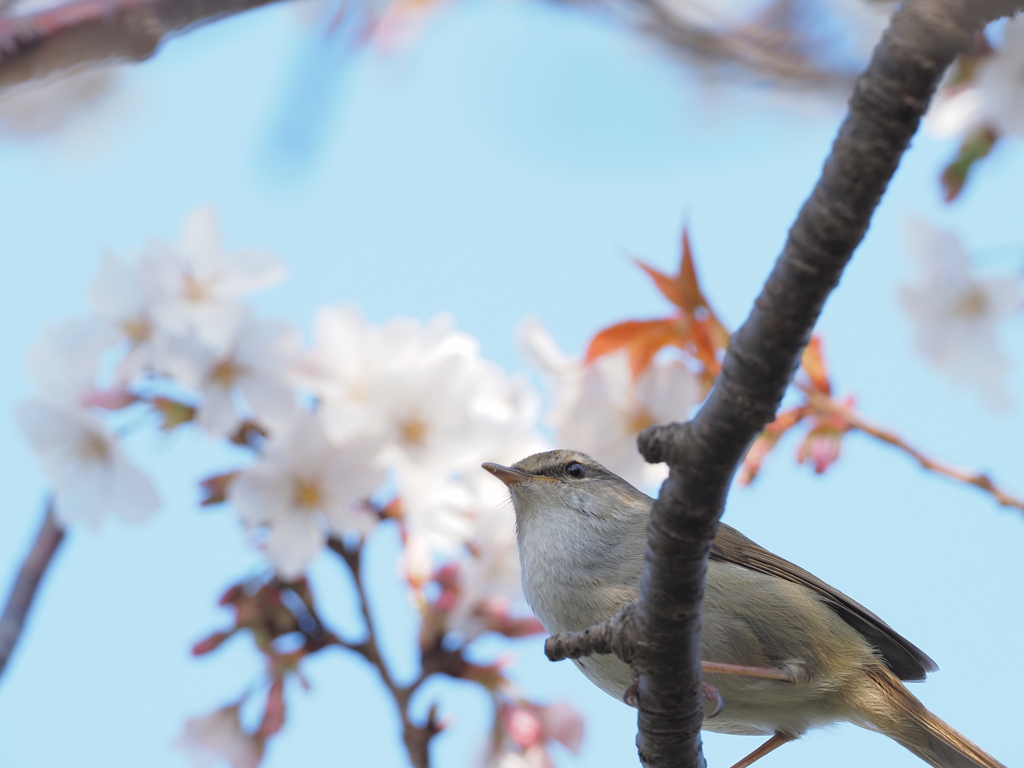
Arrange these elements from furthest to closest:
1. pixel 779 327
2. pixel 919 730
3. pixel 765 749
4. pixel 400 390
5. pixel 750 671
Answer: pixel 400 390 → pixel 765 749 → pixel 919 730 → pixel 750 671 → pixel 779 327

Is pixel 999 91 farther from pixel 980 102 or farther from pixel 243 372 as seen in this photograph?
pixel 243 372

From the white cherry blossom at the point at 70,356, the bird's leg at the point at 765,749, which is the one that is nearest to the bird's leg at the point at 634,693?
the bird's leg at the point at 765,749

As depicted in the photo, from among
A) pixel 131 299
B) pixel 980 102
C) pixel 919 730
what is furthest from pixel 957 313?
pixel 131 299

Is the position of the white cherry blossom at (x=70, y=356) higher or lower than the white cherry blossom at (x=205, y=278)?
lower

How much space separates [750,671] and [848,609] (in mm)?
467

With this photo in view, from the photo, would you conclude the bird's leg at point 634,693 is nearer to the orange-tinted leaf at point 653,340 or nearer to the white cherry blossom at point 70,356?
the orange-tinted leaf at point 653,340

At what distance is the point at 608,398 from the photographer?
11.7 ft

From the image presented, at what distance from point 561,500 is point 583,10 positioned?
1.53m

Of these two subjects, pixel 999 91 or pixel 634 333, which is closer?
pixel 999 91

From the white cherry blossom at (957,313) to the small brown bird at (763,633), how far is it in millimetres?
1008

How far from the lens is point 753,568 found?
2865 millimetres

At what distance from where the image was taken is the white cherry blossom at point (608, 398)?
3406 mm

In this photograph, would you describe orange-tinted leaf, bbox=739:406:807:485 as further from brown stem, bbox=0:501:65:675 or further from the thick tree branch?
brown stem, bbox=0:501:65:675

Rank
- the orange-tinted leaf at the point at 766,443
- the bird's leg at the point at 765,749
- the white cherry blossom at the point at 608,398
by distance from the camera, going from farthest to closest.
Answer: the white cherry blossom at the point at 608,398
the orange-tinted leaf at the point at 766,443
the bird's leg at the point at 765,749
